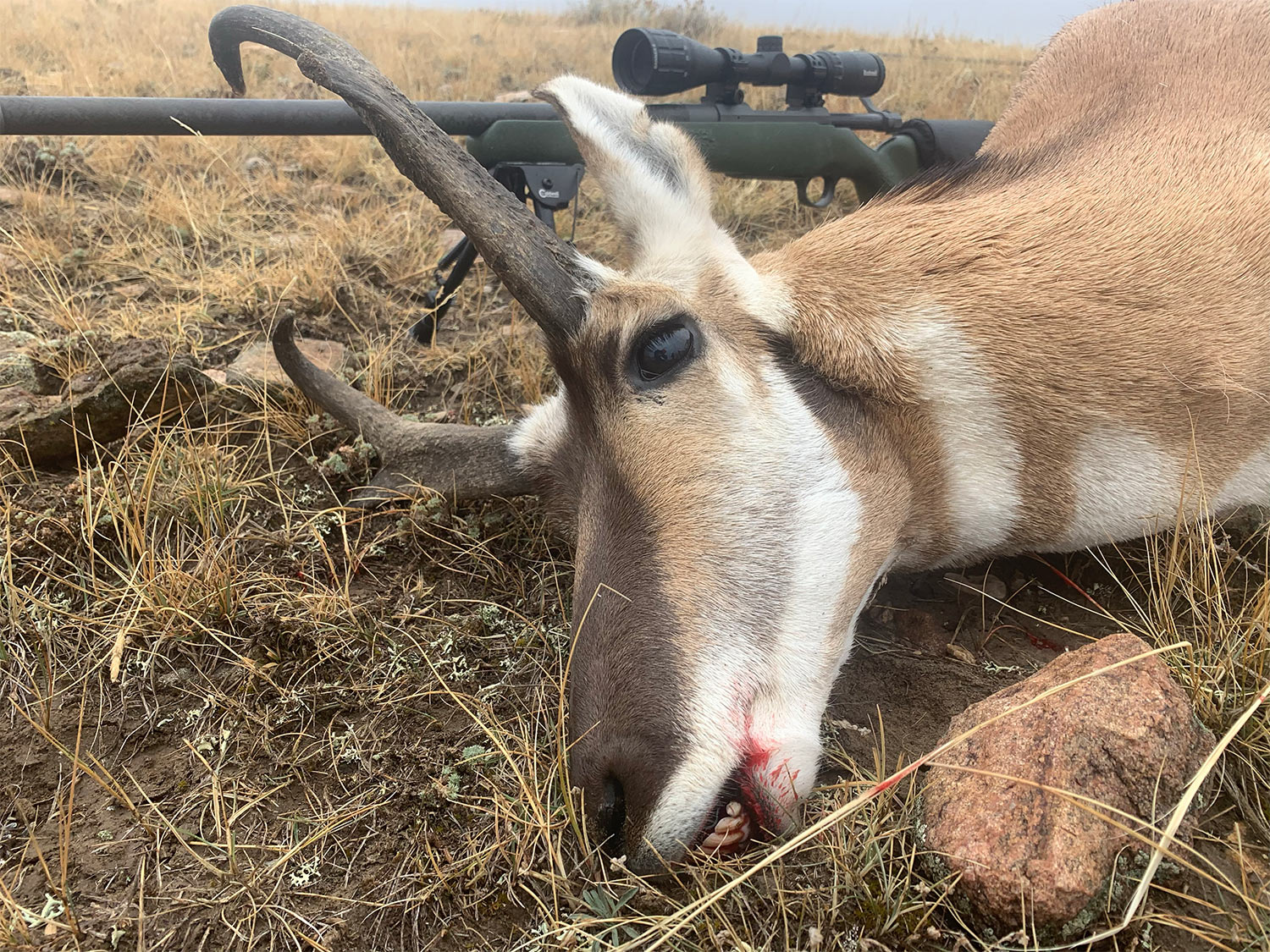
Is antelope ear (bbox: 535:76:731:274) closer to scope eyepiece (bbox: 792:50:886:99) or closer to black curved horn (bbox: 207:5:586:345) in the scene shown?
black curved horn (bbox: 207:5:586:345)

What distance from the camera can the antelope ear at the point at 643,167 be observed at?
2.23m

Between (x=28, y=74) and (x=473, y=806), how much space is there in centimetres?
998

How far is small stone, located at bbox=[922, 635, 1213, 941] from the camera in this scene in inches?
54.8

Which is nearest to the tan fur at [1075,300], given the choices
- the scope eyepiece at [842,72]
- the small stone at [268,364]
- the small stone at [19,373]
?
the small stone at [268,364]

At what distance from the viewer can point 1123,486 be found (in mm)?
2115

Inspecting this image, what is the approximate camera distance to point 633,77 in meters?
4.30

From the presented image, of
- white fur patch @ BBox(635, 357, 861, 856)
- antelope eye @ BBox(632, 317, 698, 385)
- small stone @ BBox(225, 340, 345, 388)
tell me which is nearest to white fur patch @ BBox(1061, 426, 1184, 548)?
white fur patch @ BBox(635, 357, 861, 856)

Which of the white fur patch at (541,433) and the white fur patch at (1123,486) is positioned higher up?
the white fur patch at (541,433)

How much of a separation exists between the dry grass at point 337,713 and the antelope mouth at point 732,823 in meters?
0.04

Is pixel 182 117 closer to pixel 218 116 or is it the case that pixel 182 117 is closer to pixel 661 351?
pixel 218 116

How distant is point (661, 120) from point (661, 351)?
6.91ft

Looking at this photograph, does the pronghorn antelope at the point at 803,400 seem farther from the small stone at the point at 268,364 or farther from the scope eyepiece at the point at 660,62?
the scope eyepiece at the point at 660,62

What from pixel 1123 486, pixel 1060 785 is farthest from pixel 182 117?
pixel 1060 785

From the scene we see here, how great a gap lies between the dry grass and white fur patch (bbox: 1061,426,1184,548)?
158 millimetres
